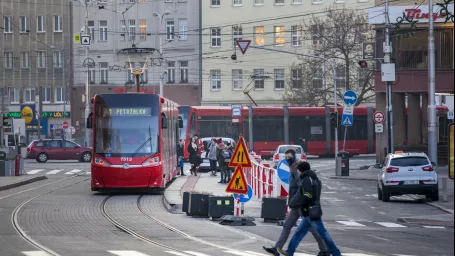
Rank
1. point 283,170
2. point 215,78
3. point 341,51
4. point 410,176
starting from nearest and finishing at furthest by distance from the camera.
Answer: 1. point 283,170
2. point 410,176
3. point 341,51
4. point 215,78

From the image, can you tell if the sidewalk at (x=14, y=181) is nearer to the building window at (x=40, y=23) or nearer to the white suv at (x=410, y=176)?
the white suv at (x=410, y=176)

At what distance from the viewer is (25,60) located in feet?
258

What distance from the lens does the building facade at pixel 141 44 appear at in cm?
7875

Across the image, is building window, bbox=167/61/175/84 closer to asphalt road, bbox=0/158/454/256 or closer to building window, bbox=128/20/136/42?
building window, bbox=128/20/136/42

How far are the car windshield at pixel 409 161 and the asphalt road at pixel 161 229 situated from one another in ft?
4.11

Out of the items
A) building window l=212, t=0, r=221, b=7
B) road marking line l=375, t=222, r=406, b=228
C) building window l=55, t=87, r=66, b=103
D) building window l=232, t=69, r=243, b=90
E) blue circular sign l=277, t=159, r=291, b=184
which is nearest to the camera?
road marking line l=375, t=222, r=406, b=228

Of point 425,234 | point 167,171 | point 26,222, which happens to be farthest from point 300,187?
point 167,171

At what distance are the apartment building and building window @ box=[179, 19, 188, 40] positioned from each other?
1.45 metres

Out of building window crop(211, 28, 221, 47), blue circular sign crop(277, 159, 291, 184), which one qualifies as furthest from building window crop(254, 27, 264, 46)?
blue circular sign crop(277, 159, 291, 184)

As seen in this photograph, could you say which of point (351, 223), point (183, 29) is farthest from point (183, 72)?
point (351, 223)

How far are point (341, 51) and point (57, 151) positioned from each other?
20405 millimetres

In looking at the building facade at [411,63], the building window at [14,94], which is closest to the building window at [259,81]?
the building window at [14,94]

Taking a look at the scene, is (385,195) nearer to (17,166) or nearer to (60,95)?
(17,166)

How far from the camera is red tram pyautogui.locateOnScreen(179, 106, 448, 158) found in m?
61.5
